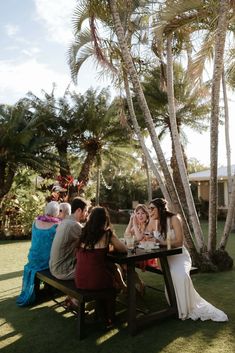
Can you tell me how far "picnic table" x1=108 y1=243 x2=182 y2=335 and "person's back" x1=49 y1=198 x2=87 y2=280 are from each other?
73 centimetres

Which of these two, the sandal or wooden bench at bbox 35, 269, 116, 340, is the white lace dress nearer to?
wooden bench at bbox 35, 269, 116, 340

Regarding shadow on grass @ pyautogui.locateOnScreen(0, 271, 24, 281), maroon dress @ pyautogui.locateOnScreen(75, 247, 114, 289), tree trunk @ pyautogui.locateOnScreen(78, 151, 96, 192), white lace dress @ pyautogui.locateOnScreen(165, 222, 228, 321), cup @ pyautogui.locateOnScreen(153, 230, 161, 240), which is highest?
tree trunk @ pyautogui.locateOnScreen(78, 151, 96, 192)

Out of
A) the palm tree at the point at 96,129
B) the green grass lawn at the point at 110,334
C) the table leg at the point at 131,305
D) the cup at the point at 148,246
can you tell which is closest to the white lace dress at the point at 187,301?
the green grass lawn at the point at 110,334

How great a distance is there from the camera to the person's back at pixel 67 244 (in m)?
4.97

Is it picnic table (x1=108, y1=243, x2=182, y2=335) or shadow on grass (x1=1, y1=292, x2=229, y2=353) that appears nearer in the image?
shadow on grass (x1=1, y1=292, x2=229, y2=353)

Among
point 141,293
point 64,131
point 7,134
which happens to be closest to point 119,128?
point 64,131

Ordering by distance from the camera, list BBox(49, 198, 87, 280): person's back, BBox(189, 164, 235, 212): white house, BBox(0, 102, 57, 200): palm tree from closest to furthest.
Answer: BBox(49, 198, 87, 280): person's back → BBox(0, 102, 57, 200): palm tree → BBox(189, 164, 235, 212): white house

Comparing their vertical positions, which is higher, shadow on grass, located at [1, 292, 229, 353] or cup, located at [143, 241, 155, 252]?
cup, located at [143, 241, 155, 252]

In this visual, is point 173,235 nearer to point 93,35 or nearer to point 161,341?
point 161,341

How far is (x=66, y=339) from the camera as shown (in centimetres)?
429

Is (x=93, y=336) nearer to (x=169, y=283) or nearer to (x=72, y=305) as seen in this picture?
(x=72, y=305)

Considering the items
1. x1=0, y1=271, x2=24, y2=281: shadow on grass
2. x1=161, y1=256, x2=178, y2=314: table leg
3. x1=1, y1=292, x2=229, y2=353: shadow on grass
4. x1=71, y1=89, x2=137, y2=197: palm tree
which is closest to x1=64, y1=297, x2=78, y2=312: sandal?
x1=1, y1=292, x2=229, y2=353: shadow on grass

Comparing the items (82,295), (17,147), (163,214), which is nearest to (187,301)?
(163,214)

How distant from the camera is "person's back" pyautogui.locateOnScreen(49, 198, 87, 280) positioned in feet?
16.3
